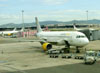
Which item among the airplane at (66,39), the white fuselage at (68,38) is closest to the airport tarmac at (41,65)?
the airplane at (66,39)

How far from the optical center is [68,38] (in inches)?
1613

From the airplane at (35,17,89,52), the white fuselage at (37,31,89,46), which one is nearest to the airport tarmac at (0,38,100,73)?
the airplane at (35,17,89,52)

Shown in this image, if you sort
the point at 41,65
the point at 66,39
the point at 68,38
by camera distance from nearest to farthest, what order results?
the point at 41,65 < the point at 68,38 < the point at 66,39

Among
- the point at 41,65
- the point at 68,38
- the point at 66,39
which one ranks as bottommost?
the point at 41,65

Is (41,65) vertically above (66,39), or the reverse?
(66,39)

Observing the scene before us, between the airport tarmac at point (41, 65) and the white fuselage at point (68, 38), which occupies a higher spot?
the white fuselage at point (68, 38)

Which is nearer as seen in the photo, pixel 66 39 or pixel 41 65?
pixel 41 65

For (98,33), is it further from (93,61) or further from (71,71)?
(71,71)

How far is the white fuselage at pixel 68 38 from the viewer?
38.8 m

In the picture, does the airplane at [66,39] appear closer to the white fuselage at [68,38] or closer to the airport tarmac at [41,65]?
the white fuselage at [68,38]

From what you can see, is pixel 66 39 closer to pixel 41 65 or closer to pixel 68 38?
pixel 68 38

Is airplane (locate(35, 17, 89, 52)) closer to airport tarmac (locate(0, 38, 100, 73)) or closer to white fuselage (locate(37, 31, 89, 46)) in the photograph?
white fuselage (locate(37, 31, 89, 46))

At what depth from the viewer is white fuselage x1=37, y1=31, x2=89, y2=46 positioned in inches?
1528

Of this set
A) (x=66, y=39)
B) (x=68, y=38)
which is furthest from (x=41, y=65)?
(x=66, y=39)
